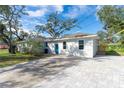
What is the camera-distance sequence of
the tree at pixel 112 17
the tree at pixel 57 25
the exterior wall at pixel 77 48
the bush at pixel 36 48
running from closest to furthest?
the exterior wall at pixel 77 48, the bush at pixel 36 48, the tree at pixel 112 17, the tree at pixel 57 25

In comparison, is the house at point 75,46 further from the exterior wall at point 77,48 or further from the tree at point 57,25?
the tree at point 57,25

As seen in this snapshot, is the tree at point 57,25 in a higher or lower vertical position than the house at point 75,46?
higher

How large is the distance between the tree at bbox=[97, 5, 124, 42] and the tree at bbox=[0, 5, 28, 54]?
11219 millimetres

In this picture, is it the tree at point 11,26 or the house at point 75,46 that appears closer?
the house at point 75,46

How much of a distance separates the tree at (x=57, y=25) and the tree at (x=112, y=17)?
5.30 metres

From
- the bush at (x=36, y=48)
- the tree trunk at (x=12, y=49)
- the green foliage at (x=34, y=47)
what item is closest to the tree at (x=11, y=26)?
the tree trunk at (x=12, y=49)

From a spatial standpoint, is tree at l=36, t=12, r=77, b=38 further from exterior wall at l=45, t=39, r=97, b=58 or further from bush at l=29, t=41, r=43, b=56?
exterior wall at l=45, t=39, r=97, b=58

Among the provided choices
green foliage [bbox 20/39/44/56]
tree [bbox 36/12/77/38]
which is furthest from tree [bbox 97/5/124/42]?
green foliage [bbox 20/39/44/56]

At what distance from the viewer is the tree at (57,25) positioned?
27.8m
